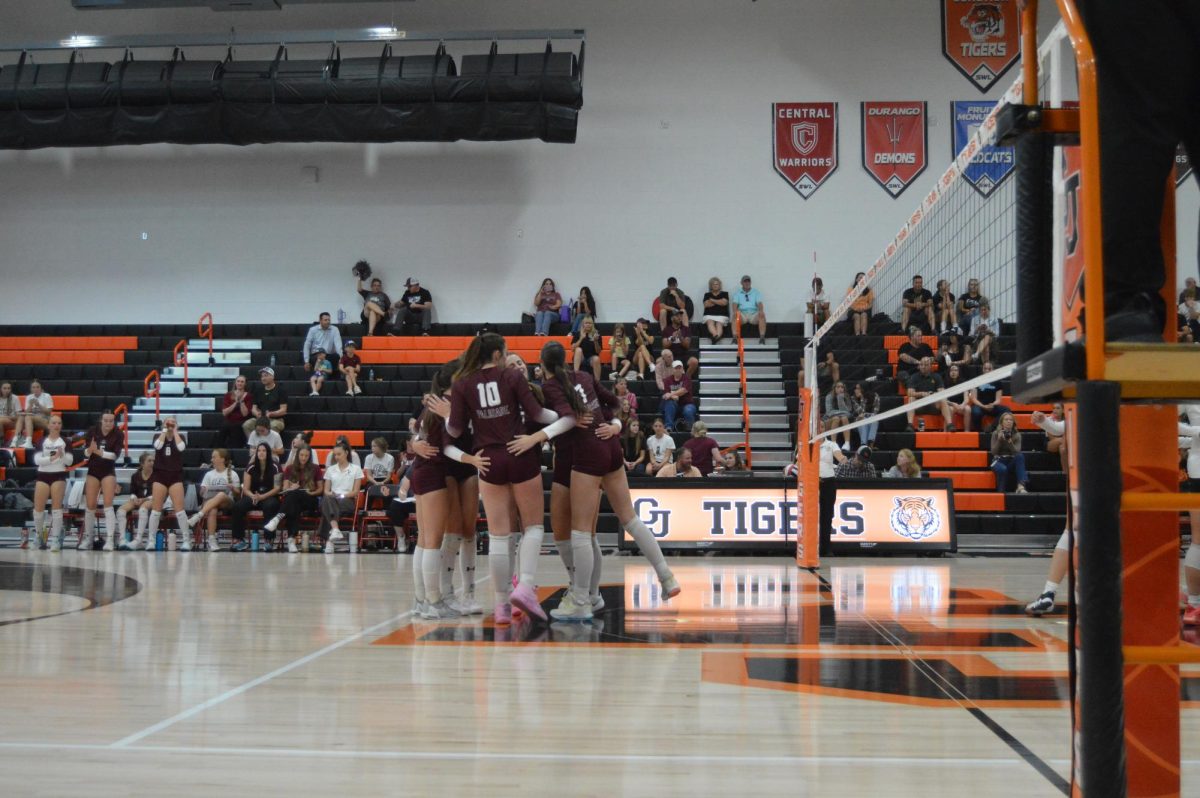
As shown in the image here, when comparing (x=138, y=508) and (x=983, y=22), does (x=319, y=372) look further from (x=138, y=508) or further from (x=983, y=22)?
(x=983, y=22)

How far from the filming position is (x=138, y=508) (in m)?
14.8

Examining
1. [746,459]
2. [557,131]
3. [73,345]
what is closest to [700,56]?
[557,131]

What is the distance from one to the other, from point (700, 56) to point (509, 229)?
17.4 ft

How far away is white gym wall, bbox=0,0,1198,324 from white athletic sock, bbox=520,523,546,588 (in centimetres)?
1519

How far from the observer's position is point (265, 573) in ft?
34.6

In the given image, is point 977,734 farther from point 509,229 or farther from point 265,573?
point 509,229

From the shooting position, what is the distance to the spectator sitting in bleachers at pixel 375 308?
20.7 m

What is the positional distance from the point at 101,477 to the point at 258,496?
6.94 feet

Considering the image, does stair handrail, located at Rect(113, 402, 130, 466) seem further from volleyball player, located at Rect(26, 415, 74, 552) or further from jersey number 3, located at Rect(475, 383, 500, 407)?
jersey number 3, located at Rect(475, 383, 500, 407)

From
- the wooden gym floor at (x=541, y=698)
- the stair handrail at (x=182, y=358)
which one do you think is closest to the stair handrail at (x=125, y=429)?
the stair handrail at (x=182, y=358)

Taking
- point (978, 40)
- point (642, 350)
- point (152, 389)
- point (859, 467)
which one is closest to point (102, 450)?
point (152, 389)

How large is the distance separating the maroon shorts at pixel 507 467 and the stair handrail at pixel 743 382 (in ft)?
33.1

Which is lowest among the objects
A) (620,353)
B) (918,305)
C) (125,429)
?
(125,429)

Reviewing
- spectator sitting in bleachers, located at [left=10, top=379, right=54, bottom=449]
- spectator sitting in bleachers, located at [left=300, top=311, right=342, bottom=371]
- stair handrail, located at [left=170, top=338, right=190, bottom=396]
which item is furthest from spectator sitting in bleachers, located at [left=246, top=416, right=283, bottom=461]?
stair handrail, located at [left=170, top=338, right=190, bottom=396]
